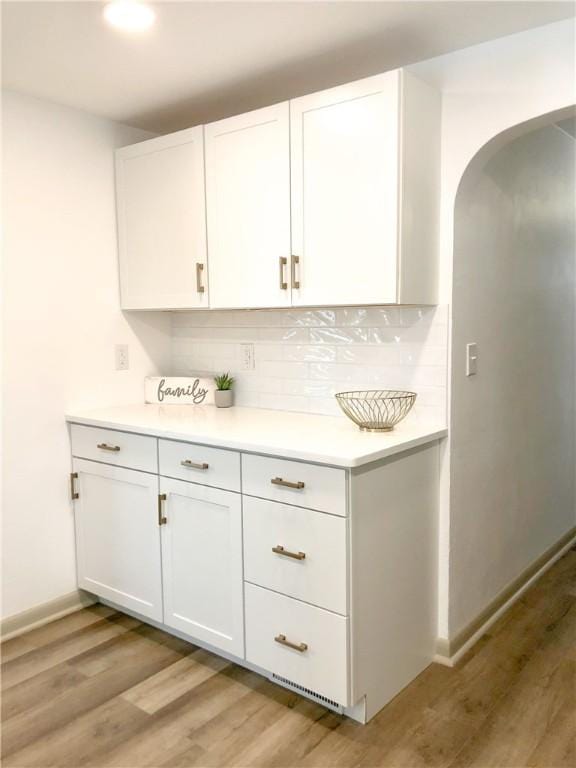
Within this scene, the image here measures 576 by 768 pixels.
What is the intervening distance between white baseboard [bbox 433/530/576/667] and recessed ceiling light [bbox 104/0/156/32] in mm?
2438

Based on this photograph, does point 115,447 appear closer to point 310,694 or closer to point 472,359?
point 310,694

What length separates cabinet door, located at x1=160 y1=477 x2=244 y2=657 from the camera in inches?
91.3

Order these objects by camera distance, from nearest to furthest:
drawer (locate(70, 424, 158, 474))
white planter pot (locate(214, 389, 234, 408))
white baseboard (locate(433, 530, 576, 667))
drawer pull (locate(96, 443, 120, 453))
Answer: white baseboard (locate(433, 530, 576, 667))
drawer (locate(70, 424, 158, 474))
drawer pull (locate(96, 443, 120, 453))
white planter pot (locate(214, 389, 234, 408))

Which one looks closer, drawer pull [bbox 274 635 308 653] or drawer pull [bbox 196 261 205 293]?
drawer pull [bbox 274 635 308 653]

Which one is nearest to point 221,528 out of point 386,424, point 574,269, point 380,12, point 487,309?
point 386,424

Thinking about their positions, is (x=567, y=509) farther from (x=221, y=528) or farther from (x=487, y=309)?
(x=221, y=528)

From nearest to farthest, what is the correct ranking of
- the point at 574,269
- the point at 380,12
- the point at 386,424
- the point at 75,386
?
the point at 380,12
the point at 386,424
the point at 75,386
the point at 574,269

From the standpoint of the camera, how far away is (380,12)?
1.95 m

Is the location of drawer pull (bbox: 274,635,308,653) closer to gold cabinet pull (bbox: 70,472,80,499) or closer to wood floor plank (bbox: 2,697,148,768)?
wood floor plank (bbox: 2,697,148,768)

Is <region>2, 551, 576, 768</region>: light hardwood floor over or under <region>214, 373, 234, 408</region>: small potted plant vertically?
under

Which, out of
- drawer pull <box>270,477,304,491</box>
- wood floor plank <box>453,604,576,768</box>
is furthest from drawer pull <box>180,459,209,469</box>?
wood floor plank <box>453,604,576,768</box>

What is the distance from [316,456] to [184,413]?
1038 mm

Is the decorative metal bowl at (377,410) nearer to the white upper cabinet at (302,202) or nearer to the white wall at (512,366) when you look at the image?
the white wall at (512,366)

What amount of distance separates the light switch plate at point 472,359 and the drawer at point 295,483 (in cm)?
82
